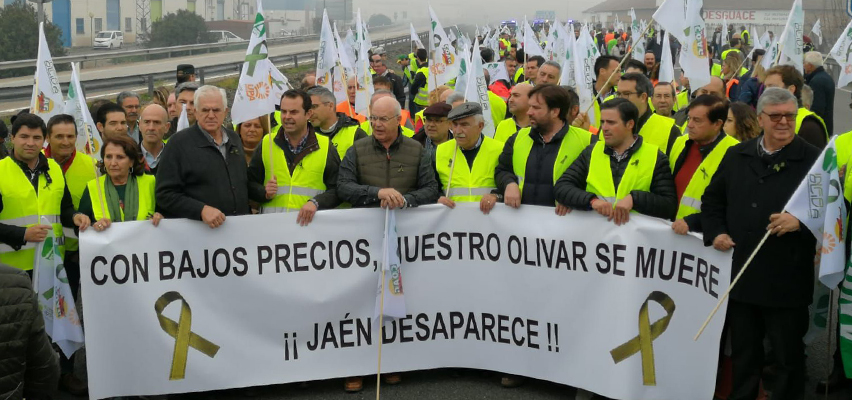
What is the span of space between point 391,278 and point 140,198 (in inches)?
66.1

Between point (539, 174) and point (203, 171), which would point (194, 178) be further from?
point (539, 174)

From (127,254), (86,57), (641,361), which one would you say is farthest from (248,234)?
(86,57)

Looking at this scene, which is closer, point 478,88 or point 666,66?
point 478,88

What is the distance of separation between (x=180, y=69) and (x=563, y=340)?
7277 mm

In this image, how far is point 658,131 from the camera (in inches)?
292

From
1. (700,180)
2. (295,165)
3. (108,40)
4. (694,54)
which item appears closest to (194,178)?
(295,165)

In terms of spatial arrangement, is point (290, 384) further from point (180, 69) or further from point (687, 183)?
point (180, 69)

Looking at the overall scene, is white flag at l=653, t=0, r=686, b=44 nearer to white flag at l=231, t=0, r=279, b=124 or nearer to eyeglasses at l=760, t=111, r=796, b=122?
eyeglasses at l=760, t=111, r=796, b=122

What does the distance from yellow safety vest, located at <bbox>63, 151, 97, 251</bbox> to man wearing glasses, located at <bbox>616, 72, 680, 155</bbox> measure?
154 inches

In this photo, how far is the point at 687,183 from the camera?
6152 mm

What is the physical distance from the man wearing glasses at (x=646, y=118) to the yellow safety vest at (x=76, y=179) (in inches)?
154

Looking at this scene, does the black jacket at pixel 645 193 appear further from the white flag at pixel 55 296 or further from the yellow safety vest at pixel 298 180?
the white flag at pixel 55 296

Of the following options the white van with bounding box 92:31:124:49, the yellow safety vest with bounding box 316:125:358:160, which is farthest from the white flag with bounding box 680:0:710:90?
the white van with bounding box 92:31:124:49

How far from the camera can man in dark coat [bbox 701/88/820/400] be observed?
5.43 m
